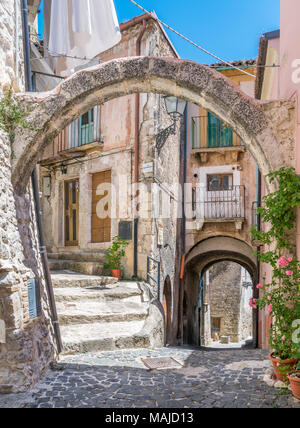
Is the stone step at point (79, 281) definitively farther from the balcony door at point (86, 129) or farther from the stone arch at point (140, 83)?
the balcony door at point (86, 129)

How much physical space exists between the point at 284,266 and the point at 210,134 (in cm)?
1024

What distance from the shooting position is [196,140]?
13.9m

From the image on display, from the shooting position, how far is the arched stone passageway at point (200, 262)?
44.9 ft

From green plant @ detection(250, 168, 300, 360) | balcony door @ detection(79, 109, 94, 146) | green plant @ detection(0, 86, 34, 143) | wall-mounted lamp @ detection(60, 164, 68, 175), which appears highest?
balcony door @ detection(79, 109, 94, 146)

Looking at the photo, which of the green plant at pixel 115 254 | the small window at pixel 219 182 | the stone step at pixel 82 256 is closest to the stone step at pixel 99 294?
the green plant at pixel 115 254

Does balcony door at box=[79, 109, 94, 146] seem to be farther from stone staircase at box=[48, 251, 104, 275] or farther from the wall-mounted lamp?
stone staircase at box=[48, 251, 104, 275]

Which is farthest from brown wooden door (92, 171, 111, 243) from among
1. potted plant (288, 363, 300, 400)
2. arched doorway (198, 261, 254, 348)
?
arched doorway (198, 261, 254, 348)

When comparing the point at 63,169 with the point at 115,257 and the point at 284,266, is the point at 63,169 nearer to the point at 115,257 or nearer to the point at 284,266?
the point at 115,257

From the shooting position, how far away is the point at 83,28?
5.83 m

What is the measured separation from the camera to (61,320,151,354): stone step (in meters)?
5.80

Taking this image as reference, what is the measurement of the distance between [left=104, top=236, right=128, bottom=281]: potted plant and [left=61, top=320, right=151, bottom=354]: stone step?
3.23 m

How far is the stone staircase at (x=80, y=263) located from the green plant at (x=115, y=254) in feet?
0.82
